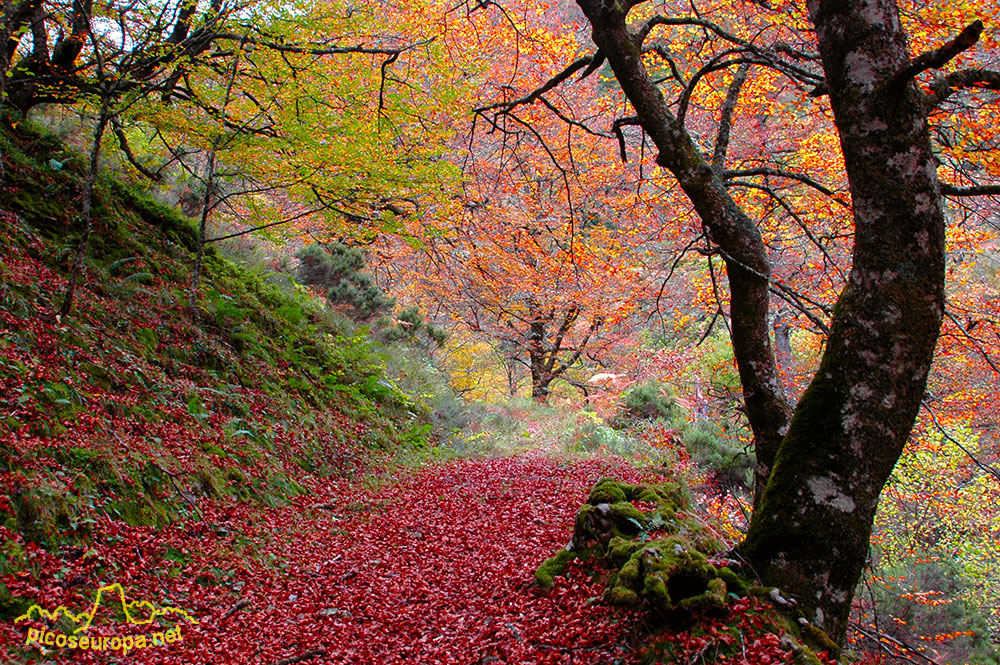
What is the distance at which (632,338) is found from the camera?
49.1ft

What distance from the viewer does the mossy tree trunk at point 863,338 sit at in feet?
8.33

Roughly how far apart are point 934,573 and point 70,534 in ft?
45.5

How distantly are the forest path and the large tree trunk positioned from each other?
1.08m

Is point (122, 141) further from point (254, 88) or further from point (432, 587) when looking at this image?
point (432, 587)

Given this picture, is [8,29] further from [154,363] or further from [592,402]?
[592,402]

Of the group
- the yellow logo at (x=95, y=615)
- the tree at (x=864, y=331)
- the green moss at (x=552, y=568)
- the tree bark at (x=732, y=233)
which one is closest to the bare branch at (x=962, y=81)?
the tree at (x=864, y=331)

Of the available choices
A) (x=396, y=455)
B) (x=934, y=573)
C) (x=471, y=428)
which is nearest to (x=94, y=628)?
(x=396, y=455)

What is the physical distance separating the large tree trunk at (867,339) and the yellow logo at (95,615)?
3.53 metres

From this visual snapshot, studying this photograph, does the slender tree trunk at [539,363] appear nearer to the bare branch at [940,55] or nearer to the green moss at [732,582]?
the green moss at [732,582]

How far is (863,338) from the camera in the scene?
2.61m

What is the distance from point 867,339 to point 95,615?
4484 millimetres

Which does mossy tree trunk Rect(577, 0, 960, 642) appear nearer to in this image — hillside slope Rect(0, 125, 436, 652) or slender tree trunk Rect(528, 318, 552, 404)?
hillside slope Rect(0, 125, 436, 652)

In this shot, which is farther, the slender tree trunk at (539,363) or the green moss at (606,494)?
the slender tree trunk at (539,363)

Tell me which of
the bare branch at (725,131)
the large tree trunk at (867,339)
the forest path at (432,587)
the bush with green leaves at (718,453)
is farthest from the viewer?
the bush with green leaves at (718,453)
